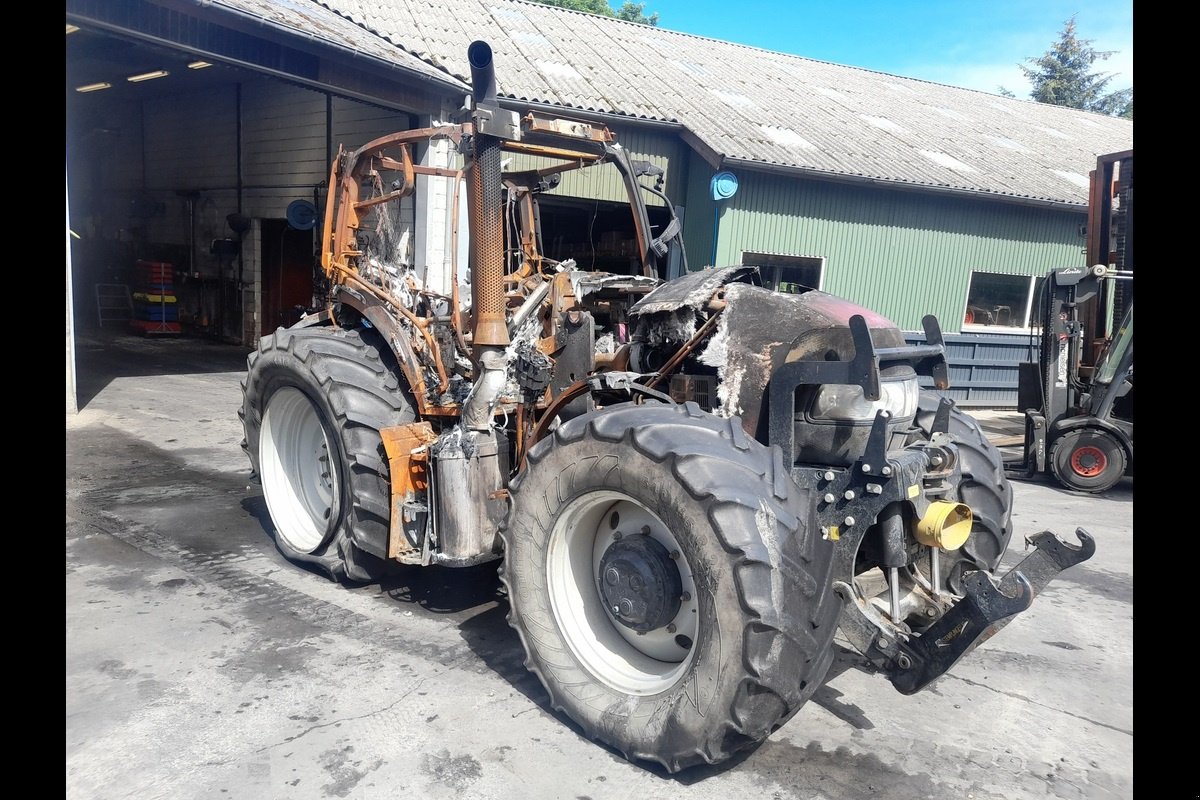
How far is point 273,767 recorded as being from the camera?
10.4ft

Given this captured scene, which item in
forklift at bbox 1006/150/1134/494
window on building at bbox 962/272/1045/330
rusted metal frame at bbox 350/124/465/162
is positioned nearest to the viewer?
rusted metal frame at bbox 350/124/465/162

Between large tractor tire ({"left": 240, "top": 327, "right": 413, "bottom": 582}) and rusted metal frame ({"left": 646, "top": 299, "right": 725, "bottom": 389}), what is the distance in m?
1.64

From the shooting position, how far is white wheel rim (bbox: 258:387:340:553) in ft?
17.8

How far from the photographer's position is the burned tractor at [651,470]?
Answer: 295 centimetres

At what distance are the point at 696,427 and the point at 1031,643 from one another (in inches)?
107

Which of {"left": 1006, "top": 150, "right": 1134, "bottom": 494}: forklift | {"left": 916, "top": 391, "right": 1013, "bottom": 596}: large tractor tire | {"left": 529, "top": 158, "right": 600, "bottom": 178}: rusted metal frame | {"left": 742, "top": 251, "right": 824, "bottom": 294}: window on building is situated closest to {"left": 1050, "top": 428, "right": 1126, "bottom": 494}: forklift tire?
{"left": 1006, "top": 150, "right": 1134, "bottom": 494}: forklift

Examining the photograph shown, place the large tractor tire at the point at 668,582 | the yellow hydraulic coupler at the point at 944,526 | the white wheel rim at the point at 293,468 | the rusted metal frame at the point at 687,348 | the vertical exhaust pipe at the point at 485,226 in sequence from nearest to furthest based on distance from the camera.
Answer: the large tractor tire at the point at 668,582, the yellow hydraulic coupler at the point at 944,526, the rusted metal frame at the point at 687,348, the vertical exhaust pipe at the point at 485,226, the white wheel rim at the point at 293,468

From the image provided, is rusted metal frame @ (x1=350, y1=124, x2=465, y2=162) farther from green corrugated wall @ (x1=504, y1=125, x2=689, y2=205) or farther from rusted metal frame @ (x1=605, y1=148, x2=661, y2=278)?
green corrugated wall @ (x1=504, y1=125, x2=689, y2=205)

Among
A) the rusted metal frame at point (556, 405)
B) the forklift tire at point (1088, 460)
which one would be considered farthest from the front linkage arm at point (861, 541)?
the forklift tire at point (1088, 460)

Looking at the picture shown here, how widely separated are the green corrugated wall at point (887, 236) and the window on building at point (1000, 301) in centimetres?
20

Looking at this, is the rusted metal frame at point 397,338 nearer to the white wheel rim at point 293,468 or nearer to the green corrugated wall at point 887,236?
the white wheel rim at point 293,468

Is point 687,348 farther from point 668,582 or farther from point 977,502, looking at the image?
point 977,502

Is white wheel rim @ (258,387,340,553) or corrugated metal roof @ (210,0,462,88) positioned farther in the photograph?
corrugated metal roof @ (210,0,462,88)
